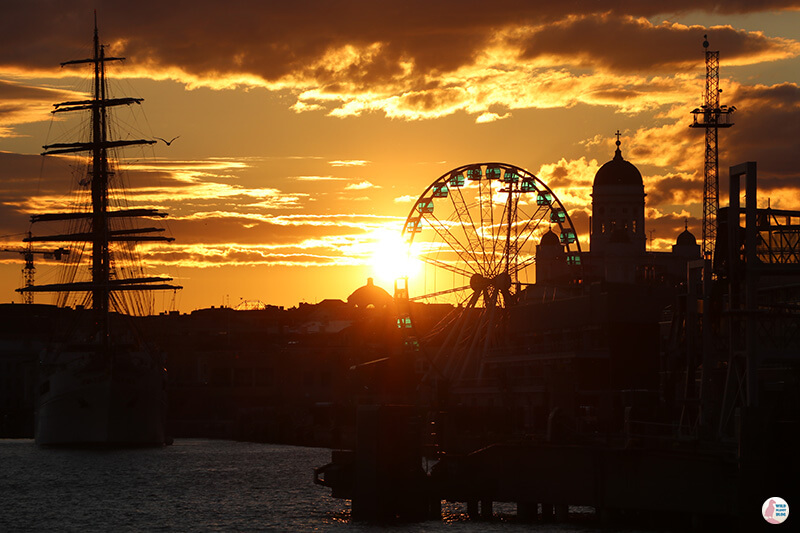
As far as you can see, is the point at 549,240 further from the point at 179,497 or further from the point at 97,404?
the point at 179,497

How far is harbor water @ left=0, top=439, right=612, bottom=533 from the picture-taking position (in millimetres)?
70938

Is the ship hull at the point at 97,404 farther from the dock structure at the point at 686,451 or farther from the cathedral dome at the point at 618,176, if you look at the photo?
the dock structure at the point at 686,451

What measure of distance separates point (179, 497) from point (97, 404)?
202 feet

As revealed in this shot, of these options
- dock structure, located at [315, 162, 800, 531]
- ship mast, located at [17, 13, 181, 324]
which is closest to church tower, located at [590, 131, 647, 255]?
ship mast, located at [17, 13, 181, 324]

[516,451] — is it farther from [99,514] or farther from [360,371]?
[360,371]

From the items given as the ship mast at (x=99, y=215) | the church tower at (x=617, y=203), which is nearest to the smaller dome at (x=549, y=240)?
the church tower at (x=617, y=203)

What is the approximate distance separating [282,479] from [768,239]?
161 feet

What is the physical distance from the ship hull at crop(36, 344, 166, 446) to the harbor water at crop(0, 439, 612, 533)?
21.8ft

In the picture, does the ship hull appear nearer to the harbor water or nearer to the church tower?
the harbor water

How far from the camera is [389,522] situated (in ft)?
196

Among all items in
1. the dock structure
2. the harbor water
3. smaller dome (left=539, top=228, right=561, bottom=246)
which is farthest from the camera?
smaller dome (left=539, top=228, right=561, bottom=246)

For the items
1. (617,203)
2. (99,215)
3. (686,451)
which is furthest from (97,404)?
(686,451)

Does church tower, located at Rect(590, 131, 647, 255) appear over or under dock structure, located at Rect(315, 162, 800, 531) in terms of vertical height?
over

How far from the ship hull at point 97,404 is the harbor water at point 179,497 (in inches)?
262
